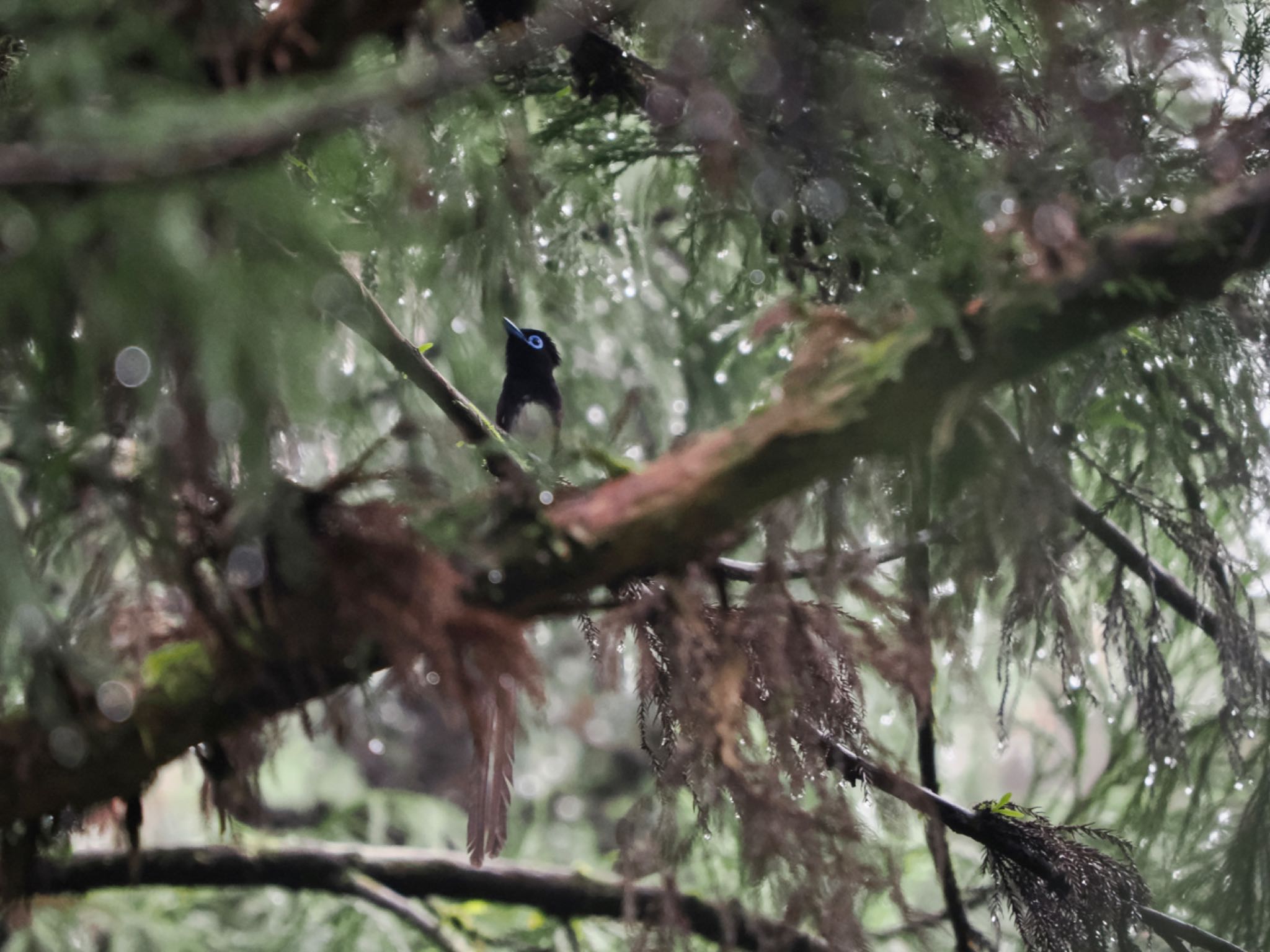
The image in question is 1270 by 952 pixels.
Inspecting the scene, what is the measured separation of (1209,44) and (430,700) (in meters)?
1.80

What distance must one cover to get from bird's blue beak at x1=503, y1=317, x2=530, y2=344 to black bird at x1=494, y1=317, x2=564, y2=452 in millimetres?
42

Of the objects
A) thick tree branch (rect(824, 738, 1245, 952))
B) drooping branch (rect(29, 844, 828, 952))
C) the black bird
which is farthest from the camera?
the black bird

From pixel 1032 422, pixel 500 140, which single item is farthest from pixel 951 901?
pixel 500 140

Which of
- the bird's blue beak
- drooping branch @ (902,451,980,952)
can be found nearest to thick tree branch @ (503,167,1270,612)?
drooping branch @ (902,451,980,952)

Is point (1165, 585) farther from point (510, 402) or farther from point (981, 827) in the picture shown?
point (510, 402)

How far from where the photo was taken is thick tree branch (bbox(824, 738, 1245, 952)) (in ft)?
6.09

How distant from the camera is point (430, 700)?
58.6 inches

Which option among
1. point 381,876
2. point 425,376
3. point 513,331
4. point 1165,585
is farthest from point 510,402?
point 1165,585

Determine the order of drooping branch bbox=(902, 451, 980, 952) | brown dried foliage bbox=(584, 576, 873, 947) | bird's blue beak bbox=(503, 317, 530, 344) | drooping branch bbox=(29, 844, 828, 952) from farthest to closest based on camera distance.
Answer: bird's blue beak bbox=(503, 317, 530, 344) → drooping branch bbox=(29, 844, 828, 952) → drooping branch bbox=(902, 451, 980, 952) → brown dried foliage bbox=(584, 576, 873, 947)

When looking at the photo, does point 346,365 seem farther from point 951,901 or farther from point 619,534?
point 951,901

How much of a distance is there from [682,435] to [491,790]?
0.81 m

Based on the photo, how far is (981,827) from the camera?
2.09m

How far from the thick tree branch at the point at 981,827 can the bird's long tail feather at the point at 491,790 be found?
0.60 meters

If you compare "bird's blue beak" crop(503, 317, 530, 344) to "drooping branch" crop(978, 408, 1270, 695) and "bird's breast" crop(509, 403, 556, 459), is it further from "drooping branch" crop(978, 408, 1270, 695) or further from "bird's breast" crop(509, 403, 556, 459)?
"drooping branch" crop(978, 408, 1270, 695)
